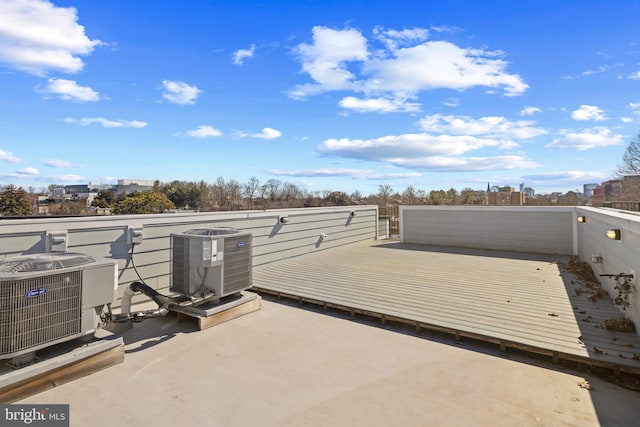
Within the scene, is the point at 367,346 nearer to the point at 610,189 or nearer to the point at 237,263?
the point at 237,263

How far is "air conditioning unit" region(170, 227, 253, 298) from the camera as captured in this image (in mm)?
3617

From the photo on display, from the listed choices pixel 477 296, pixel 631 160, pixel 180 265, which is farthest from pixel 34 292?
pixel 631 160

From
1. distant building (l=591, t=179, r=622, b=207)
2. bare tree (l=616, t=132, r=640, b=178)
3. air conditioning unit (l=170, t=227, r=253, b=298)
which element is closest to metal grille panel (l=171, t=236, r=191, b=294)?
air conditioning unit (l=170, t=227, r=253, b=298)

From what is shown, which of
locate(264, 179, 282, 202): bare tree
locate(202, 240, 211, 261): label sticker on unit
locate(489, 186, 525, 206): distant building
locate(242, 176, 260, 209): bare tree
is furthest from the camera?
locate(264, 179, 282, 202): bare tree

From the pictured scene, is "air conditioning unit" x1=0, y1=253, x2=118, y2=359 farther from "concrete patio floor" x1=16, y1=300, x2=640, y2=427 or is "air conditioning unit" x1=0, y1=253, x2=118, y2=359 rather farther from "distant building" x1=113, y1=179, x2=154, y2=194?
"distant building" x1=113, y1=179, x2=154, y2=194

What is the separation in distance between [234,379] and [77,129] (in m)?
14.4

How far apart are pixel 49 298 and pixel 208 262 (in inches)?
58.2

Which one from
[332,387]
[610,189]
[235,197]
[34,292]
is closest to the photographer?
[34,292]

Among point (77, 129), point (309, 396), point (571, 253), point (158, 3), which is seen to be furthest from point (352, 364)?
point (77, 129)

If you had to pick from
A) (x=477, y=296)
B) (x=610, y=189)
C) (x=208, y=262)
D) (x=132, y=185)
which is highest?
(x=132, y=185)

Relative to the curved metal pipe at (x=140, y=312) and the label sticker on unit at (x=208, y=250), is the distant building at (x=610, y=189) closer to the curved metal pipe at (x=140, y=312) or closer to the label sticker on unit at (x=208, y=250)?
the label sticker on unit at (x=208, y=250)

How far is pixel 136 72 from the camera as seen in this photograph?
28.0 ft

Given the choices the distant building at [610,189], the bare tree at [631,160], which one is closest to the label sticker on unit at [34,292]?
the distant building at [610,189]

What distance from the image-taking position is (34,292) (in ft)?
7.27
